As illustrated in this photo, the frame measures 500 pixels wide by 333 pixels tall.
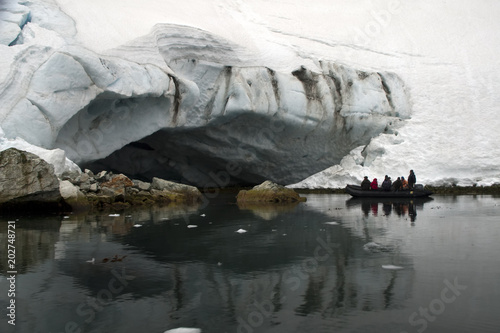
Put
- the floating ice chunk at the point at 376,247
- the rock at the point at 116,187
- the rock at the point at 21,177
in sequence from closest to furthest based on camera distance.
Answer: the floating ice chunk at the point at 376,247
the rock at the point at 21,177
the rock at the point at 116,187

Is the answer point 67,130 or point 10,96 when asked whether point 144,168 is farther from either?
point 10,96

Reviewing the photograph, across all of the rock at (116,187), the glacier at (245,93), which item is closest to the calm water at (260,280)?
the rock at (116,187)

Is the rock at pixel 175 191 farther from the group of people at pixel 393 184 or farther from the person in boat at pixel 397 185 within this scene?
the person in boat at pixel 397 185

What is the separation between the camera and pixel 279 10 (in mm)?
31328

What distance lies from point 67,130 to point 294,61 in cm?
1150

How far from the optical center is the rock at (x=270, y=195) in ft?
55.7

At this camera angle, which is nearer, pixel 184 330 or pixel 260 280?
pixel 184 330

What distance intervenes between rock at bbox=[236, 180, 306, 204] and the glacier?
442 cm

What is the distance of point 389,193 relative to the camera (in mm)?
18406

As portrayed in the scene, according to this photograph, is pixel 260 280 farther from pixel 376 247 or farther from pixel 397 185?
pixel 397 185

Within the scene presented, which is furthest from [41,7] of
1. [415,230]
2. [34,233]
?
[415,230]

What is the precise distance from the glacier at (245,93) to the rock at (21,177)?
1.92 metres

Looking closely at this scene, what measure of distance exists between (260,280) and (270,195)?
40.9 feet

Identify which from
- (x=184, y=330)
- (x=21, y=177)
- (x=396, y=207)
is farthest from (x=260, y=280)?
(x=396, y=207)
